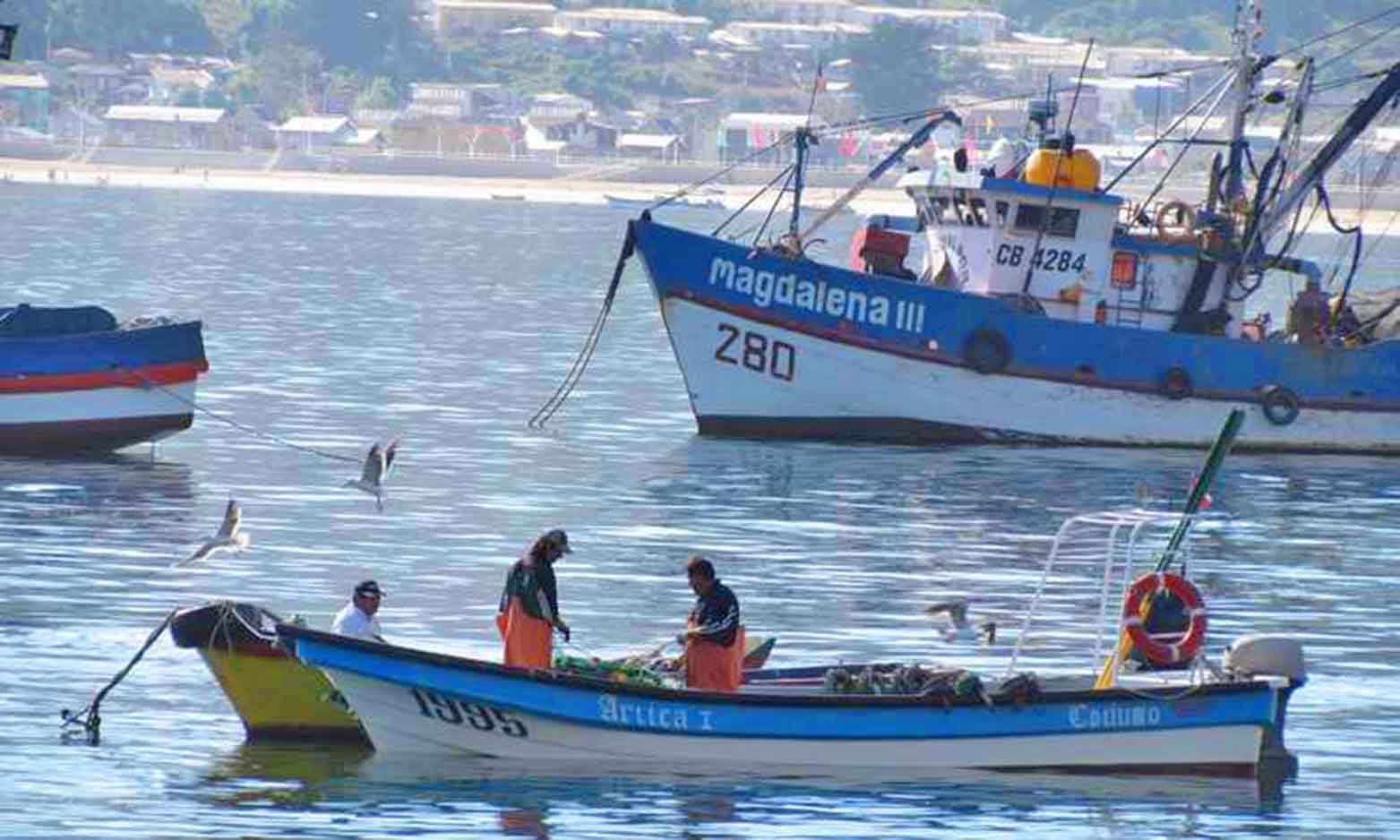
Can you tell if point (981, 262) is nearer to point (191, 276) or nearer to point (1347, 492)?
point (1347, 492)

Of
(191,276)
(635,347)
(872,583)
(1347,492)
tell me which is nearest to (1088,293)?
(1347,492)

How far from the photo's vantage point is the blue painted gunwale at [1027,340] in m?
56.5

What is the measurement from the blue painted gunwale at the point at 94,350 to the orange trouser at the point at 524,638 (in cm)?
2135

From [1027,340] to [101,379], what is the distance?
14773mm

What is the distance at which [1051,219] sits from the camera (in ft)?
187

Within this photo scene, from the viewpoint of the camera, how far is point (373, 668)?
29031mm

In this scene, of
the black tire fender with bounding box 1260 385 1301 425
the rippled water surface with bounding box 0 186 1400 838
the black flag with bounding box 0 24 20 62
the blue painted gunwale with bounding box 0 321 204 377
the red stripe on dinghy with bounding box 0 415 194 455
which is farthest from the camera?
the black tire fender with bounding box 1260 385 1301 425

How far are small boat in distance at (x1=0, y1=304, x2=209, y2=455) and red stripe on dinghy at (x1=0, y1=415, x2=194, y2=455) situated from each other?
0.04 ft

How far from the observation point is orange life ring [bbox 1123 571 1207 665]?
30.3 m

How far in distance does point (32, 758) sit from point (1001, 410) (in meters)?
30.2

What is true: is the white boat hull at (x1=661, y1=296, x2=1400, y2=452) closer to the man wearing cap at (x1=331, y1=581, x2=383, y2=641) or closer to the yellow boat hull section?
the yellow boat hull section

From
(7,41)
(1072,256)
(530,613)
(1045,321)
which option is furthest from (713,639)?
(1072,256)

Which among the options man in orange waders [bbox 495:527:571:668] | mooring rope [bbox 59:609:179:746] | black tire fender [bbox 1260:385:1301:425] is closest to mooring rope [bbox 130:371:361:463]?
black tire fender [bbox 1260:385:1301:425]

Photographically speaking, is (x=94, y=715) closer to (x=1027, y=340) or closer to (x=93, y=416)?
(x=93, y=416)
